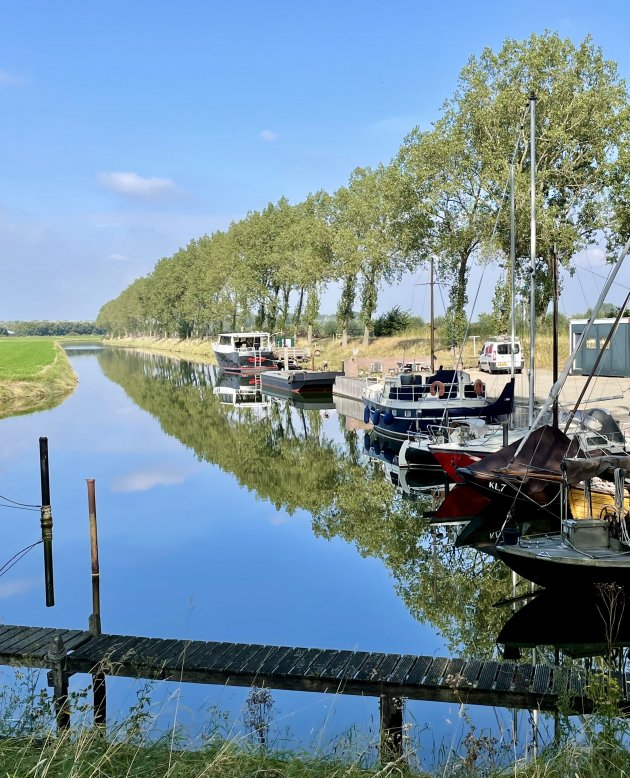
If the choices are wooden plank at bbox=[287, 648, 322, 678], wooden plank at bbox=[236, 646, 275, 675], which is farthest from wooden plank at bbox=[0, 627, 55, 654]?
wooden plank at bbox=[287, 648, 322, 678]

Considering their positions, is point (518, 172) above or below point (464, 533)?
above

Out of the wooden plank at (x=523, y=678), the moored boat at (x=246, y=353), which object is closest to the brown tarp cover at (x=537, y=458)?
the wooden plank at (x=523, y=678)

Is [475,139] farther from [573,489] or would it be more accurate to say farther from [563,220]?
[573,489]

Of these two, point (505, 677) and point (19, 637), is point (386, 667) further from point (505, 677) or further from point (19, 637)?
point (19, 637)

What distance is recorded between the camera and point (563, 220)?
48.5m

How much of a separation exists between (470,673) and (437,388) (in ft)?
70.5

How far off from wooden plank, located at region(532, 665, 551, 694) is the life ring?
68.3 ft

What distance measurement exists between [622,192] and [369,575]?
38.3 metres

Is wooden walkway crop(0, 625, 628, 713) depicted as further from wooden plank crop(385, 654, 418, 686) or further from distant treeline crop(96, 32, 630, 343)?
distant treeline crop(96, 32, 630, 343)

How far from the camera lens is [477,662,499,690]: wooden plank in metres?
8.31

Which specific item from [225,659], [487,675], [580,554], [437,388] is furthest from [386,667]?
[437,388]

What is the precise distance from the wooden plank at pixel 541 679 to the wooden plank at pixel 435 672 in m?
0.94

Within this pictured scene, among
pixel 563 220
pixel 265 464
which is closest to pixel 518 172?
pixel 563 220

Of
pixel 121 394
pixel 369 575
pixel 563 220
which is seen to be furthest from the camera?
pixel 121 394
